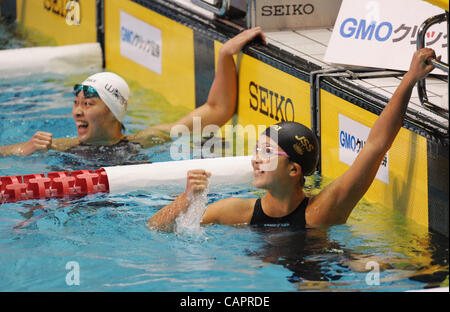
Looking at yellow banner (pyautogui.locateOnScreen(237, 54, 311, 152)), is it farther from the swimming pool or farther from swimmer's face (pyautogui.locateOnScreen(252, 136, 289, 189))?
swimmer's face (pyautogui.locateOnScreen(252, 136, 289, 189))

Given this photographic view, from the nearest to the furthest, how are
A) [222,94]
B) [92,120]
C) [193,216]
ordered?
1. [193,216]
2. [92,120]
3. [222,94]

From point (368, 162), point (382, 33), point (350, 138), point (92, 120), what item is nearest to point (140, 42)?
point (92, 120)

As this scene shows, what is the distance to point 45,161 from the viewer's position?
5375 millimetres

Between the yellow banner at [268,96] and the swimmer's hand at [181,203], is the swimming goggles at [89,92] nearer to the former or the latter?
the yellow banner at [268,96]

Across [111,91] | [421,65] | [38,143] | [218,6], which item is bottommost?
[38,143]

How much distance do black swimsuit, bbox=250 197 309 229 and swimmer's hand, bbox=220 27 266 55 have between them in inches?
71.5

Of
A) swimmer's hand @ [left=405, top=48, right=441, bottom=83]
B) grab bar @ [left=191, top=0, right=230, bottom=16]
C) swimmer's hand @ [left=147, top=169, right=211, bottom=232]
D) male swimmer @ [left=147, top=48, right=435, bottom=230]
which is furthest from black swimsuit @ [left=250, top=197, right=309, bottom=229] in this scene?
grab bar @ [left=191, top=0, right=230, bottom=16]

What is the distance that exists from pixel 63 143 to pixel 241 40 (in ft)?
4.41

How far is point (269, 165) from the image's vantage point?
3975mm

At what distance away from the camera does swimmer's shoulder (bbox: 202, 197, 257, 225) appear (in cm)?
411

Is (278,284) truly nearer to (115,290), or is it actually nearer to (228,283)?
(228,283)

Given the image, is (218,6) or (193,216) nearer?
(193,216)

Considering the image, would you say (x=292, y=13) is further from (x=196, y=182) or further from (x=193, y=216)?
(x=196, y=182)
